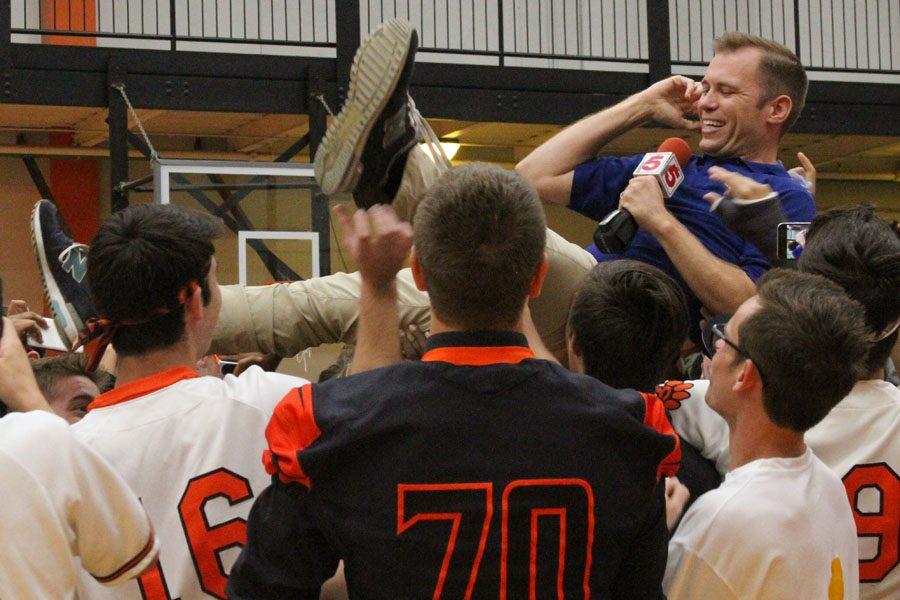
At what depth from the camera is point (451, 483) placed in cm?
159

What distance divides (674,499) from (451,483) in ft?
1.73

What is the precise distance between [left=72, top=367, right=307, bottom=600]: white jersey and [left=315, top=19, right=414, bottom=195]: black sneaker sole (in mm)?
696

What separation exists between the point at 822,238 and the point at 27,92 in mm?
6509

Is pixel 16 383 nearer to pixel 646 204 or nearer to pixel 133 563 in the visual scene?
pixel 133 563

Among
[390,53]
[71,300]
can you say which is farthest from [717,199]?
[71,300]

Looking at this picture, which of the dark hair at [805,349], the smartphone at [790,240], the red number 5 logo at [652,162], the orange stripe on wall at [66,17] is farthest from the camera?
the orange stripe on wall at [66,17]

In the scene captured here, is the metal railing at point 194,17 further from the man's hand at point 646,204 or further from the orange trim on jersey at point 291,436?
the orange trim on jersey at point 291,436

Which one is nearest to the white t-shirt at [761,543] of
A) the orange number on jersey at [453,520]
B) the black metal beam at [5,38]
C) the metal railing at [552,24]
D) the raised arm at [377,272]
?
the orange number on jersey at [453,520]

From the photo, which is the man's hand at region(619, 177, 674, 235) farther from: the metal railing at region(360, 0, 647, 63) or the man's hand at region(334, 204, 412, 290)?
the metal railing at region(360, 0, 647, 63)

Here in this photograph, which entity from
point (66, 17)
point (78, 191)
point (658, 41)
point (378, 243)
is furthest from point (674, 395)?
point (78, 191)

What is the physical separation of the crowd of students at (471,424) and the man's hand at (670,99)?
0.39 m

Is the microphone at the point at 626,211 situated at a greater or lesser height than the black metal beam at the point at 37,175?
lesser

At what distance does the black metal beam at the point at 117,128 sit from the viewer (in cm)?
789

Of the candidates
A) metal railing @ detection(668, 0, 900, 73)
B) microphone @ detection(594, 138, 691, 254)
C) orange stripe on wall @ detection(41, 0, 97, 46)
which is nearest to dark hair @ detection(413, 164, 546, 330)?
microphone @ detection(594, 138, 691, 254)
